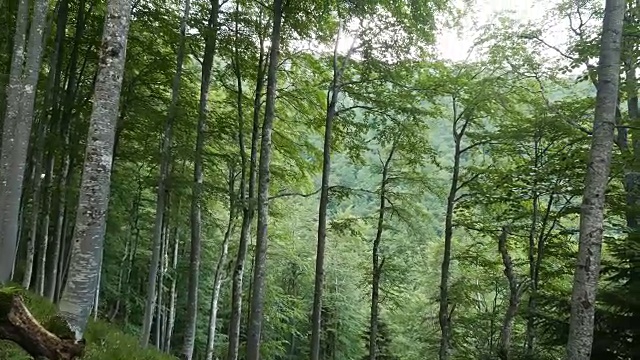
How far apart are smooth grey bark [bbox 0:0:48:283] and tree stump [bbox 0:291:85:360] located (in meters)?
3.59

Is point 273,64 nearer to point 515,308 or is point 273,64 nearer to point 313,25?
point 313,25

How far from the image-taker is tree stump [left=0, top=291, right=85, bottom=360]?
388 cm

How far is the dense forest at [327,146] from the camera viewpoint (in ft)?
19.4

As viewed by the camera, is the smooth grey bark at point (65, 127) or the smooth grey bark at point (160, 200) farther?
the smooth grey bark at point (65, 127)

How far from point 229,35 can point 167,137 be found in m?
3.65

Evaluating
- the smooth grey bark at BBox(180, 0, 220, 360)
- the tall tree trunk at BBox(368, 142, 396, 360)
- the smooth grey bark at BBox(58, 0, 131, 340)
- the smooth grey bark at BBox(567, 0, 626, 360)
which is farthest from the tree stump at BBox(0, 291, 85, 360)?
the tall tree trunk at BBox(368, 142, 396, 360)

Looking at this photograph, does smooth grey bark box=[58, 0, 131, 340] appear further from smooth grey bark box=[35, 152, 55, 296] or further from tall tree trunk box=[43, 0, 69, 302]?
smooth grey bark box=[35, 152, 55, 296]

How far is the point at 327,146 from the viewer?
12.9 m

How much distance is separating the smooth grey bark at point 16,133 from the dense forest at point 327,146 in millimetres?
33

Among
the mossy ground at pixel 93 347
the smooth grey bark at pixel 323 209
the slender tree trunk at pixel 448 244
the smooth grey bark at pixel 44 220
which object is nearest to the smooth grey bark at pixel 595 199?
the mossy ground at pixel 93 347

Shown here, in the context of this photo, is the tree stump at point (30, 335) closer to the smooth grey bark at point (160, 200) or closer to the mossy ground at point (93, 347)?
the mossy ground at point (93, 347)

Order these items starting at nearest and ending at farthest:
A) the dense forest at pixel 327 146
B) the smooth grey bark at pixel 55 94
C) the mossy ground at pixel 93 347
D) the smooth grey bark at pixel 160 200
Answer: the mossy ground at pixel 93 347 < the dense forest at pixel 327 146 < the smooth grey bark at pixel 160 200 < the smooth grey bark at pixel 55 94

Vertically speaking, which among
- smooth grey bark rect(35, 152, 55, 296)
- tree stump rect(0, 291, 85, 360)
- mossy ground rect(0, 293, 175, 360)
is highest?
smooth grey bark rect(35, 152, 55, 296)

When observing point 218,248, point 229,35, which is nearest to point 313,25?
point 229,35
